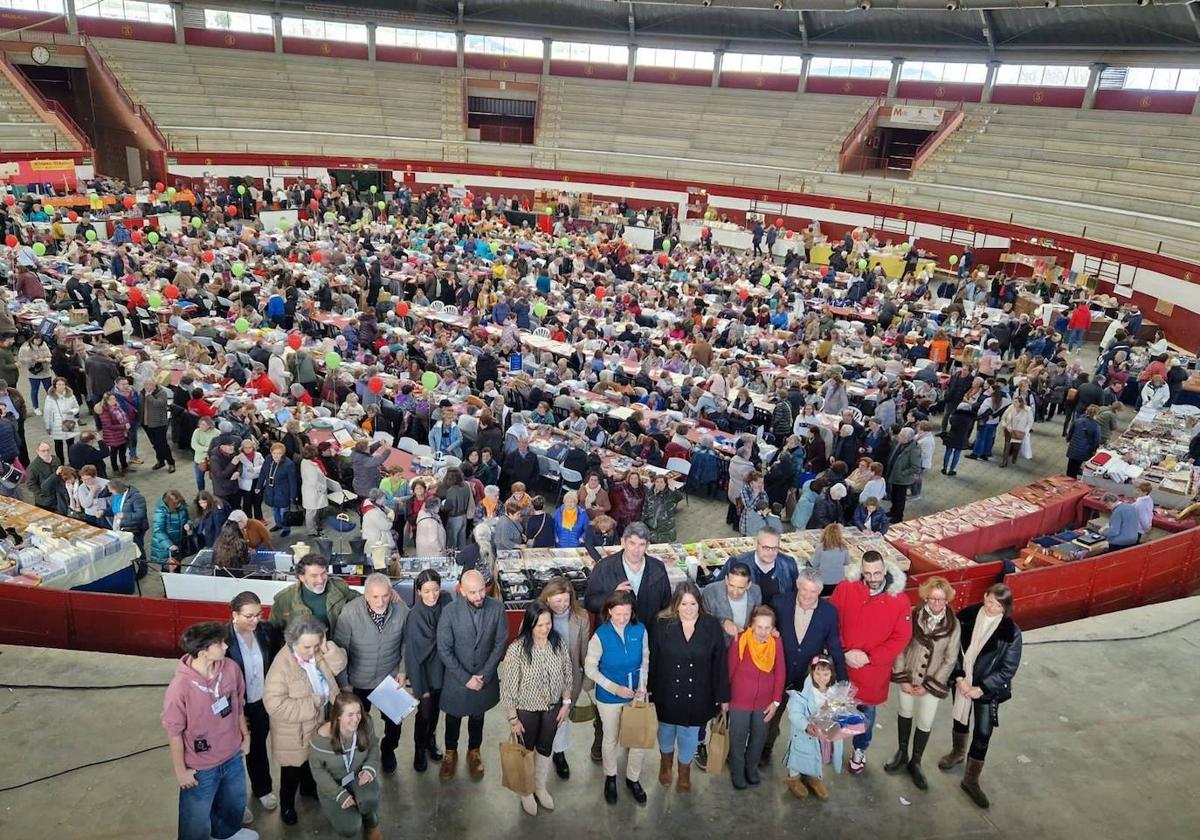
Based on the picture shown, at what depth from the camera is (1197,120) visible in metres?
31.2

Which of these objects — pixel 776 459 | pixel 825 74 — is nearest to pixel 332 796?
pixel 776 459

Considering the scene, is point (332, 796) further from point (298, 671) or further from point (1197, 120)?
point (1197, 120)

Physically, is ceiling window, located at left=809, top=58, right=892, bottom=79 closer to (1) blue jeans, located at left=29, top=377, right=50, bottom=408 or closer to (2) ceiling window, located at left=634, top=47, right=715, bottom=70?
(2) ceiling window, located at left=634, top=47, right=715, bottom=70

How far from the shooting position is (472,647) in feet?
18.4

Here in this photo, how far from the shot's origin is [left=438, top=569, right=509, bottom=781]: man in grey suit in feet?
18.3

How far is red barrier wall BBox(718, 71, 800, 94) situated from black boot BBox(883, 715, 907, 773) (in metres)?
40.8

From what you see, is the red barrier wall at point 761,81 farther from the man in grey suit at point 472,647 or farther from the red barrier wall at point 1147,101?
the man in grey suit at point 472,647

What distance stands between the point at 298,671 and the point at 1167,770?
20.8 feet

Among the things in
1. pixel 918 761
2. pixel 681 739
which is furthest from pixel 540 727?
pixel 918 761

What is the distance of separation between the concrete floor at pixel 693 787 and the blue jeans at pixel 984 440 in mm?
8203

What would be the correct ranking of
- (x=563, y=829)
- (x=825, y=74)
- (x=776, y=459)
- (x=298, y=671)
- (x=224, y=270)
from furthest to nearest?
(x=825, y=74) < (x=224, y=270) < (x=776, y=459) < (x=563, y=829) < (x=298, y=671)

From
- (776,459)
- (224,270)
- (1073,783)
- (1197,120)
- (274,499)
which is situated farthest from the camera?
(1197,120)

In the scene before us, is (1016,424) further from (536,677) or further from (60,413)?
(60,413)

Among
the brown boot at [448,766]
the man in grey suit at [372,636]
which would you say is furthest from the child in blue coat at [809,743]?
the man in grey suit at [372,636]
